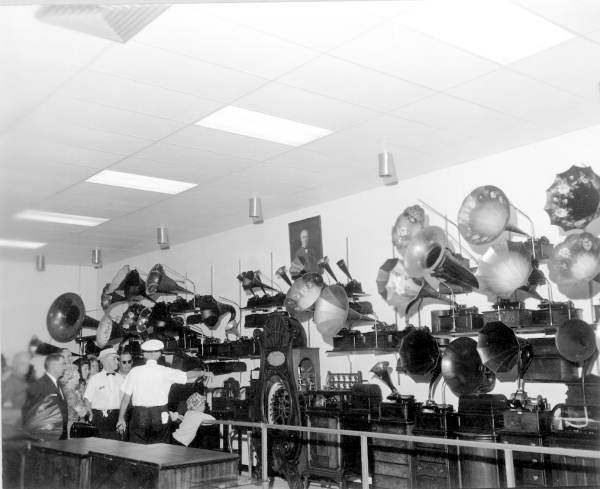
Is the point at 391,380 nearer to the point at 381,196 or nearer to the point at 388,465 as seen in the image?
the point at 388,465

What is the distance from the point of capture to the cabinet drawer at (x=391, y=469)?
19.6ft

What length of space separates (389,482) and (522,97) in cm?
358

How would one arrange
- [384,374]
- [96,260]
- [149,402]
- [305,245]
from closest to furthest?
[384,374] < [149,402] < [305,245] < [96,260]

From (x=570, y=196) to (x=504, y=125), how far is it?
0.98 metres

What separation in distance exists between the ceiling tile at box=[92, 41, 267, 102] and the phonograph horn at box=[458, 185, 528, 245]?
84.2 inches

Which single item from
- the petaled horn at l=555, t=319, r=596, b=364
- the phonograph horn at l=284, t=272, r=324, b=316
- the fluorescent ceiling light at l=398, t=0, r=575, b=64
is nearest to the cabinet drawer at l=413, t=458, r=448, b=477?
the petaled horn at l=555, t=319, r=596, b=364

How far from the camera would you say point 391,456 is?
20.1 feet

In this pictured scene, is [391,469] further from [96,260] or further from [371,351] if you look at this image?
[96,260]

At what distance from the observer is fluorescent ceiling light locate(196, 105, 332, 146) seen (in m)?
5.27

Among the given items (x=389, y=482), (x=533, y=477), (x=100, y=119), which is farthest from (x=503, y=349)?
(x=100, y=119)

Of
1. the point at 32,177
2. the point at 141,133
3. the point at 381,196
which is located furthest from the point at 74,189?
the point at 32,177

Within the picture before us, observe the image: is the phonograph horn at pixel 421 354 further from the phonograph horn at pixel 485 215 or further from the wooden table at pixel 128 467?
the wooden table at pixel 128 467

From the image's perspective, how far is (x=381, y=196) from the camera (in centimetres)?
757

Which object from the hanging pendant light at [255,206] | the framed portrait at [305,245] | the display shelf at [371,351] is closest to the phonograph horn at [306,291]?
the framed portrait at [305,245]
